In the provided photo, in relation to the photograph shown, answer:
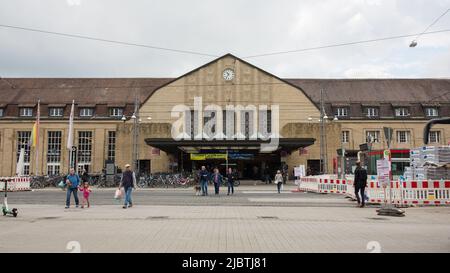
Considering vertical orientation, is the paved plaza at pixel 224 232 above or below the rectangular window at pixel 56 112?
below

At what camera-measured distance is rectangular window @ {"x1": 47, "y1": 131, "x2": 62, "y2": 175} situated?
2073 inches

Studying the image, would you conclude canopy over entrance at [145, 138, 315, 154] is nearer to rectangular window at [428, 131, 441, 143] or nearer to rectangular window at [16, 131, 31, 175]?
rectangular window at [16, 131, 31, 175]

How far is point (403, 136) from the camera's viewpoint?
54.2 metres

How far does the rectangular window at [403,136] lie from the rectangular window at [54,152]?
141ft

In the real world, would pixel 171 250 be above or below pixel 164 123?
below

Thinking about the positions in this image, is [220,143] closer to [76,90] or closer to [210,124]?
[210,124]

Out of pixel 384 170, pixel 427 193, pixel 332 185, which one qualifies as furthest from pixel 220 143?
pixel 384 170

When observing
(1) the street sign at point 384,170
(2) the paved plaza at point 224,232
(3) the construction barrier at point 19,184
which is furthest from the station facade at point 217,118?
(2) the paved plaza at point 224,232

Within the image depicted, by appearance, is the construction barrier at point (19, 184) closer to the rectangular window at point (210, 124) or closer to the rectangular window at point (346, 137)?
the rectangular window at point (210, 124)

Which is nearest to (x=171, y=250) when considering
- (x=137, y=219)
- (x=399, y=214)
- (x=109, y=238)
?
(x=109, y=238)

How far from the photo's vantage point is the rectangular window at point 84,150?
53250 millimetres

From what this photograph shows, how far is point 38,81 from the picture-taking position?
201 ft
